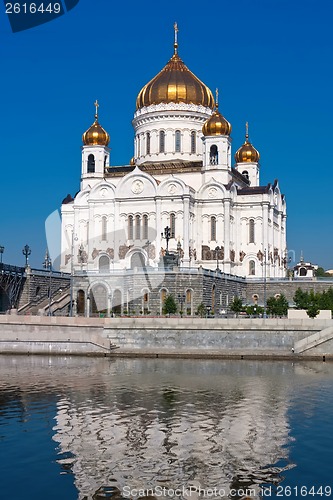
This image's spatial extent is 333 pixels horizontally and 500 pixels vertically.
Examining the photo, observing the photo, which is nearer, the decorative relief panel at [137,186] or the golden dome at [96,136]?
the decorative relief panel at [137,186]

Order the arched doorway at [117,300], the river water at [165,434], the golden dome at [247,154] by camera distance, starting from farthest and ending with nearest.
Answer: the golden dome at [247,154], the arched doorway at [117,300], the river water at [165,434]

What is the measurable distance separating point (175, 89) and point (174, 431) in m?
51.2

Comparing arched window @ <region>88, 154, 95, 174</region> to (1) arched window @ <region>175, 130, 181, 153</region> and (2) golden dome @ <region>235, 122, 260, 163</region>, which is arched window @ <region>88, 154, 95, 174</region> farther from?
(2) golden dome @ <region>235, 122, 260, 163</region>

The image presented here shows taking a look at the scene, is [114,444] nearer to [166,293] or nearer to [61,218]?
[166,293]

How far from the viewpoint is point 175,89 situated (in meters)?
66.1

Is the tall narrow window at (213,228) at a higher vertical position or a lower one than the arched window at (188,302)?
higher

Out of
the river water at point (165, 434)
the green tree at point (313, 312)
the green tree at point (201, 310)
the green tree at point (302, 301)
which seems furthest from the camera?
the green tree at point (302, 301)

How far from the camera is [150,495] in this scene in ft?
44.8

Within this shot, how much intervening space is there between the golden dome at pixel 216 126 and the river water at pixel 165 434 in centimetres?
3401

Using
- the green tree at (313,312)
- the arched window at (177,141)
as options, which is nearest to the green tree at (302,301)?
the green tree at (313,312)

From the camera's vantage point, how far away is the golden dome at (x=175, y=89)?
66125mm

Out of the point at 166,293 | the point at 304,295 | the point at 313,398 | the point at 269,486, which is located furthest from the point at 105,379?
the point at 304,295

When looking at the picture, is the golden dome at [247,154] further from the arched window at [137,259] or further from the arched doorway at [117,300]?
the arched doorway at [117,300]

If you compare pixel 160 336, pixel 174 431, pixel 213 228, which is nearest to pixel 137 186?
pixel 213 228
